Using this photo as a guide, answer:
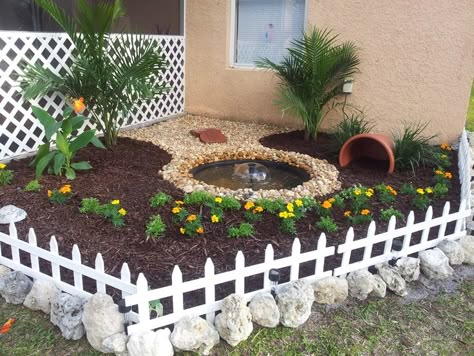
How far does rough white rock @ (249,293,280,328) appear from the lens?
2.10 m

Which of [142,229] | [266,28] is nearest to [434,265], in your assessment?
[142,229]

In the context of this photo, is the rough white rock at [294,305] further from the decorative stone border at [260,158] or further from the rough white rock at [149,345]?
the decorative stone border at [260,158]

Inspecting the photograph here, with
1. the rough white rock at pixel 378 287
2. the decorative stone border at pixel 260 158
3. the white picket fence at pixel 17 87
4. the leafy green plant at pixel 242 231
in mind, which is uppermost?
the white picket fence at pixel 17 87

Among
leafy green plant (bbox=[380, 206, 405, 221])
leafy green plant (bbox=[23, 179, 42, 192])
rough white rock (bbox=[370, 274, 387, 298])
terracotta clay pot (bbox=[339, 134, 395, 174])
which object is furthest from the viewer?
terracotta clay pot (bbox=[339, 134, 395, 174])

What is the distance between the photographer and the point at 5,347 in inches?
77.9

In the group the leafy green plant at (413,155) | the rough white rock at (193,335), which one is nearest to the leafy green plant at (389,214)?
the leafy green plant at (413,155)

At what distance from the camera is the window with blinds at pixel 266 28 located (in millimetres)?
5852

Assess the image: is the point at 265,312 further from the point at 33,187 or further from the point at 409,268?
the point at 33,187

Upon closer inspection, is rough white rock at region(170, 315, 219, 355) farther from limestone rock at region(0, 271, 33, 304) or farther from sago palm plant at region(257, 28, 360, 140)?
sago palm plant at region(257, 28, 360, 140)

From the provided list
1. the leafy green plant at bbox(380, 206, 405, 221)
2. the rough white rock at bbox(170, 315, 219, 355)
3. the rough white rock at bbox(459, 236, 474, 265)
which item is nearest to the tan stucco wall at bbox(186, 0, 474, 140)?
the leafy green plant at bbox(380, 206, 405, 221)

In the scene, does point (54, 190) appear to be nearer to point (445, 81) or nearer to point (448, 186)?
point (448, 186)

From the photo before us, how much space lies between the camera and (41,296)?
7.22 ft

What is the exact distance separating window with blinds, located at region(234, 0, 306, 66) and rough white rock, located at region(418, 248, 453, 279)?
4.10 meters

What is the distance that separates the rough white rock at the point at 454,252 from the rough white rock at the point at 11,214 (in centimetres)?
299
